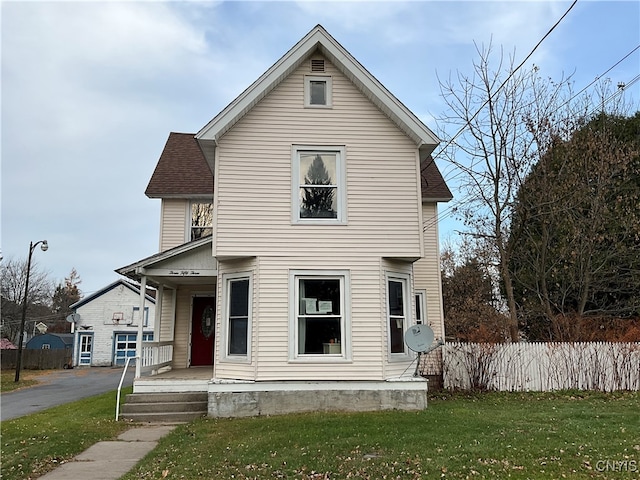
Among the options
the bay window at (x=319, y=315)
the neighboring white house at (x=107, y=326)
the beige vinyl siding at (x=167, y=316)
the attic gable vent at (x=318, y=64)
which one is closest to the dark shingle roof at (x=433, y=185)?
the attic gable vent at (x=318, y=64)

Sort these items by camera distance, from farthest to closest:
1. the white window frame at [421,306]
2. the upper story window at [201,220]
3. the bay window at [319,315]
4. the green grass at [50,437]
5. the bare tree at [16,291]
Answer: the bare tree at [16,291] → the white window frame at [421,306] → the upper story window at [201,220] → the bay window at [319,315] → the green grass at [50,437]

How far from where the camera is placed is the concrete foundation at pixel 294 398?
400 inches

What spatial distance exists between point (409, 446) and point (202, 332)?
29.0 ft

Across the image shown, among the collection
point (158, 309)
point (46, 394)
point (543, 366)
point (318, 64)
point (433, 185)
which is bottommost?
point (46, 394)

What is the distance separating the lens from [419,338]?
10.4m

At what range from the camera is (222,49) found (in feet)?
45.2

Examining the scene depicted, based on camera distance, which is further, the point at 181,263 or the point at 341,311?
the point at 181,263

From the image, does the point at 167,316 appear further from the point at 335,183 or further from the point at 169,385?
the point at 335,183

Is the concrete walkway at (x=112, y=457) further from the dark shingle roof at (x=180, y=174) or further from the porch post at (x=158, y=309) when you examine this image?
the dark shingle roof at (x=180, y=174)

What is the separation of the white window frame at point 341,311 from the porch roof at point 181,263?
88.9 inches

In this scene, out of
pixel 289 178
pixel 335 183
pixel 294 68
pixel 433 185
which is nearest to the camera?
pixel 289 178

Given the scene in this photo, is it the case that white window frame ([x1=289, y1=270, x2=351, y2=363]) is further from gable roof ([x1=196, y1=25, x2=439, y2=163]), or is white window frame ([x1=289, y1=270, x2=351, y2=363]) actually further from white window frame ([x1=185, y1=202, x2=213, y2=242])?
white window frame ([x1=185, y1=202, x2=213, y2=242])

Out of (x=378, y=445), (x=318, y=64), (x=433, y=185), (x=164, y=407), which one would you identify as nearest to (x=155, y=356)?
(x=164, y=407)

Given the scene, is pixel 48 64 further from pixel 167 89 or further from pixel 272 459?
pixel 272 459
